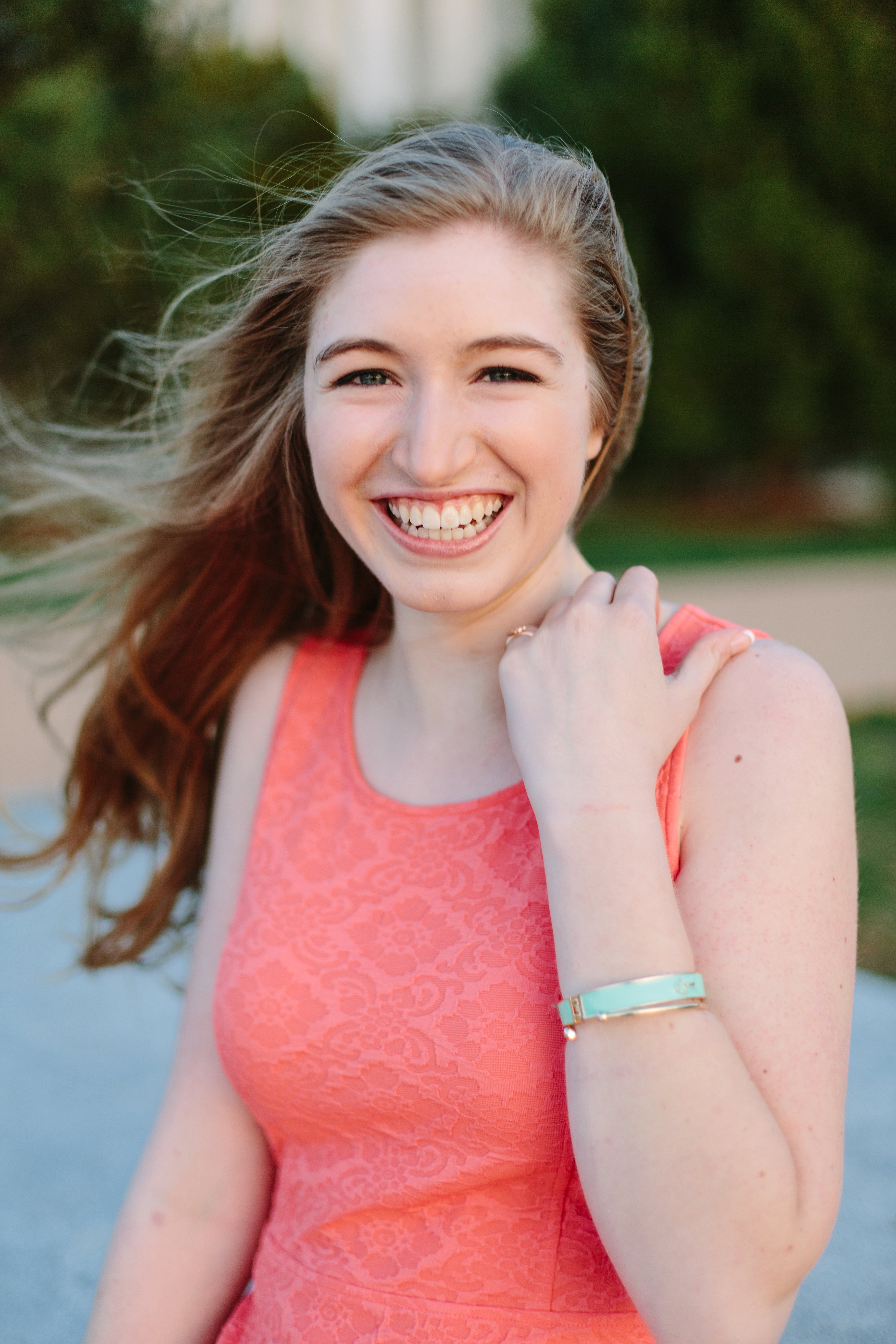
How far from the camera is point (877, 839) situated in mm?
4707

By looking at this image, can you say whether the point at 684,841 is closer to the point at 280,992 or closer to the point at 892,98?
the point at 280,992

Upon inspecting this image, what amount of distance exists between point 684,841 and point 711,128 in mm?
12900

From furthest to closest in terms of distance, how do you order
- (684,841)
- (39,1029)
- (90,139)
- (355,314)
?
(90,139) → (39,1029) → (355,314) → (684,841)

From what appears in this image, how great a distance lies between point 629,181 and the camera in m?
13.5

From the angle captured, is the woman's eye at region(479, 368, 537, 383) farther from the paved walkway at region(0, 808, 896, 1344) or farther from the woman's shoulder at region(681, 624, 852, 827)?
the paved walkway at region(0, 808, 896, 1344)

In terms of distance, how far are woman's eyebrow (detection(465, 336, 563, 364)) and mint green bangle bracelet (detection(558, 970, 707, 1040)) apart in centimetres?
76

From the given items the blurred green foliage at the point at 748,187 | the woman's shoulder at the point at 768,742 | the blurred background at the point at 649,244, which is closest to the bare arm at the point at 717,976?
the woman's shoulder at the point at 768,742

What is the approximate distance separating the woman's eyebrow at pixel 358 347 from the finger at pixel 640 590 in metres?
0.41

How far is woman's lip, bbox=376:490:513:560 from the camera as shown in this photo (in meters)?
1.46

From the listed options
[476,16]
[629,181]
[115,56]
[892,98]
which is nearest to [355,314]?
[115,56]

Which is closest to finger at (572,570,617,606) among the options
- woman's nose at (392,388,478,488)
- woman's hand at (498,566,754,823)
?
woman's hand at (498,566,754,823)

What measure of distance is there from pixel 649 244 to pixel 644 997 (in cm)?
1403

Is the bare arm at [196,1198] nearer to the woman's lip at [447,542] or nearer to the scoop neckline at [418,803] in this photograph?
the scoop neckline at [418,803]

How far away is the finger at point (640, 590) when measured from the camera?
1395 millimetres
